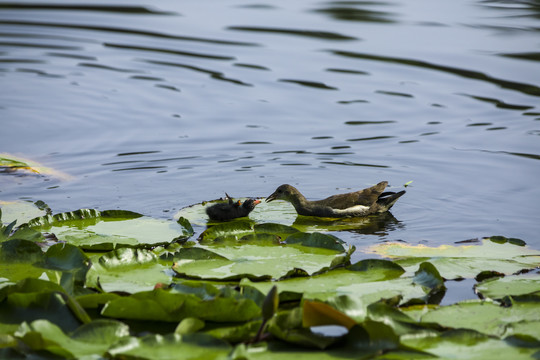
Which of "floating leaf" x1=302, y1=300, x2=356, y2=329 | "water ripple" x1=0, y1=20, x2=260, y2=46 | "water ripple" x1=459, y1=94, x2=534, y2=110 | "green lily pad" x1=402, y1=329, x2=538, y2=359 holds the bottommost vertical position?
"water ripple" x1=459, y1=94, x2=534, y2=110

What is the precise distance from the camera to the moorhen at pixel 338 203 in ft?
23.8

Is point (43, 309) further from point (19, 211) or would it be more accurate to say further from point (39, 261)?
point (19, 211)

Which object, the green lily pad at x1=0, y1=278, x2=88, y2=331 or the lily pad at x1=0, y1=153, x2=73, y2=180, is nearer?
the green lily pad at x1=0, y1=278, x2=88, y2=331

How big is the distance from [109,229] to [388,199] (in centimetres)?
283

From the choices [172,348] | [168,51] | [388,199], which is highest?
[168,51]

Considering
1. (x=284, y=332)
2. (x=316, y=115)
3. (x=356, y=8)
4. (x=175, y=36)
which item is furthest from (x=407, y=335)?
(x=356, y=8)

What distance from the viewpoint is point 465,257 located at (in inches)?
212

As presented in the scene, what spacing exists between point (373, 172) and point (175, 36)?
8.36m

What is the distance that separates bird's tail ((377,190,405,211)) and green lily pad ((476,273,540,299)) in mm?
2497

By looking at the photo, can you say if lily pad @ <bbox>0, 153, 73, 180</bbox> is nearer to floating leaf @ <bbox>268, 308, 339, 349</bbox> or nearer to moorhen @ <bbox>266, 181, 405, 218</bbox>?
moorhen @ <bbox>266, 181, 405, 218</bbox>

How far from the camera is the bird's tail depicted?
7395 millimetres

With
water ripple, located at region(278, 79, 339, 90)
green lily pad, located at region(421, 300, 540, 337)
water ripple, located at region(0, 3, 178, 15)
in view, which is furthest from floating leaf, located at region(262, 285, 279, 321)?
water ripple, located at region(0, 3, 178, 15)

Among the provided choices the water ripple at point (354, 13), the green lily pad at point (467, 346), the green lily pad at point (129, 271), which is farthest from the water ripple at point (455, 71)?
the green lily pad at point (467, 346)

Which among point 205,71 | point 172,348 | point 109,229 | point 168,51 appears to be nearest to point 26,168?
point 109,229
